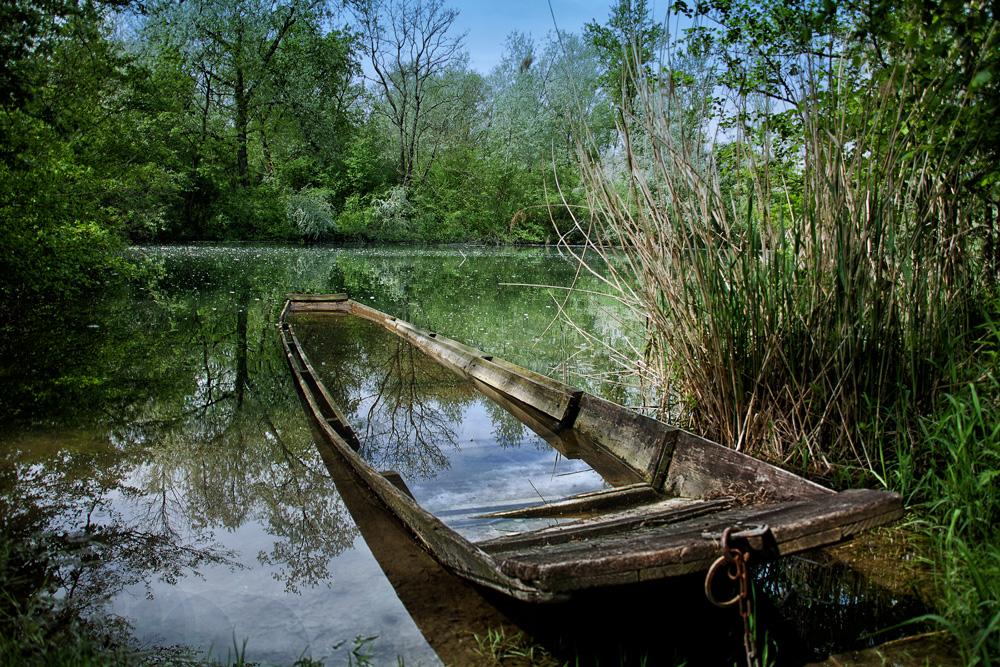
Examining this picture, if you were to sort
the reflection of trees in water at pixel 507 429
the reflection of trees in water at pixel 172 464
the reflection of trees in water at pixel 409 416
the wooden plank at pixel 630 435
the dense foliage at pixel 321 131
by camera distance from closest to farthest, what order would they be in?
the reflection of trees in water at pixel 172 464 < the wooden plank at pixel 630 435 < the reflection of trees in water at pixel 409 416 < the reflection of trees in water at pixel 507 429 < the dense foliage at pixel 321 131

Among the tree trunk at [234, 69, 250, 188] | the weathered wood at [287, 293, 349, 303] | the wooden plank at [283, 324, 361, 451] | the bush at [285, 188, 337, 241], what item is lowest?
the wooden plank at [283, 324, 361, 451]

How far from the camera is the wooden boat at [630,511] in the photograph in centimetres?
177

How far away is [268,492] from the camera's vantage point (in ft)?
11.8

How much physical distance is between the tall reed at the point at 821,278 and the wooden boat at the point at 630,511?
0.49m

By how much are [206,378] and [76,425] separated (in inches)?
59.9

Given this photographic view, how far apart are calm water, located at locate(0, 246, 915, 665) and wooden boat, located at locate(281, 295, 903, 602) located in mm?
159

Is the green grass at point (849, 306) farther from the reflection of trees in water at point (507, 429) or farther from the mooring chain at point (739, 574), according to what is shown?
the reflection of trees in water at point (507, 429)

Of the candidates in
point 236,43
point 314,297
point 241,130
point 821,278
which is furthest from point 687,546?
point 236,43

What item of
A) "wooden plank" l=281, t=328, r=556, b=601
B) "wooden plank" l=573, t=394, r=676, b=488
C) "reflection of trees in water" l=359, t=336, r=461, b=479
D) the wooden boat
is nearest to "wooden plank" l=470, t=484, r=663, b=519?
the wooden boat

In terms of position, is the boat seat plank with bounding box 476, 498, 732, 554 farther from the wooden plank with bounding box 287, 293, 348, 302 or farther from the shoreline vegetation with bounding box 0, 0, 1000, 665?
the wooden plank with bounding box 287, 293, 348, 302

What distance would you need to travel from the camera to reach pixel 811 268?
→ 9.73 feet

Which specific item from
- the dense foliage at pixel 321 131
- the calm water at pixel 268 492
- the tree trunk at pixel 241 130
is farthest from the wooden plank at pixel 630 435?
the tree trunk at pixel 241 130

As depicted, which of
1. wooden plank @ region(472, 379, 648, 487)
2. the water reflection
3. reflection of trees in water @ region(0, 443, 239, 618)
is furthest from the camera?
wooden plank @ region(472, 379, 648, 487)

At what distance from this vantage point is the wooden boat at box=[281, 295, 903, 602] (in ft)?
5.81
